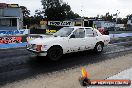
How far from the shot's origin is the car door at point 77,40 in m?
11.0

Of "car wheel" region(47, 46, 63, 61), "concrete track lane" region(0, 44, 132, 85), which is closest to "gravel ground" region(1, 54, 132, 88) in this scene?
"concrete track lane" region(0, 44, 132, 85)

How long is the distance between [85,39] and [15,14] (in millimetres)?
39967

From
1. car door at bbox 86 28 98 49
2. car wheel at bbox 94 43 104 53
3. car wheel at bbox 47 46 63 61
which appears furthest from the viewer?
car wheel at bbox 94 43 104 53

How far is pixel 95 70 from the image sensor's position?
869 centimetres

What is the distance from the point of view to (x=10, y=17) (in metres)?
46.7

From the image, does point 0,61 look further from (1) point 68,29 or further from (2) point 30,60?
(1) point 68,29

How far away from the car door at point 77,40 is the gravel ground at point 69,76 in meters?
1.65

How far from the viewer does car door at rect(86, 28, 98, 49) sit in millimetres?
11920

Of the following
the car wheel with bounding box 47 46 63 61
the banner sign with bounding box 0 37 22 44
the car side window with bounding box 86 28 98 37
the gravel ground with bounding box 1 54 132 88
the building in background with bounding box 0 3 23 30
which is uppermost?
the building in background with bounding box 0 3 23 30

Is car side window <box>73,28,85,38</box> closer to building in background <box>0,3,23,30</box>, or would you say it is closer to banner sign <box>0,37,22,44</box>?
banner sign <box>0,37,22,44</box>

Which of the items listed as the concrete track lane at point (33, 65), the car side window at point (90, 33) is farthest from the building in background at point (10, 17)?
the concrete track lane at point (33, 65)

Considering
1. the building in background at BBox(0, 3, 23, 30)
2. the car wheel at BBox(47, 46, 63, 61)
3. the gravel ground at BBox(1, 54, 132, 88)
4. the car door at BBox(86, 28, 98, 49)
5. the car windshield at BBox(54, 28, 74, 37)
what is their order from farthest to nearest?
the building in background at BBox(0, 3, 23, 30) → the car door at BBox(86, 28, 98, 49) → the car windshield at BBox(54, 28, 74, 37) → the car wheel at BBox(47, 46, 63, 61) → the gravel ground at BBox(1, 54, 132, 88)

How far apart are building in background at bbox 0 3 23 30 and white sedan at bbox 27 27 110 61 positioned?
113 ft

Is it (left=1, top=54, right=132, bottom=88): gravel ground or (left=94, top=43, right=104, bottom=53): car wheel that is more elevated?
(left=94, top=43, right=104, bottom=53): car wheel
